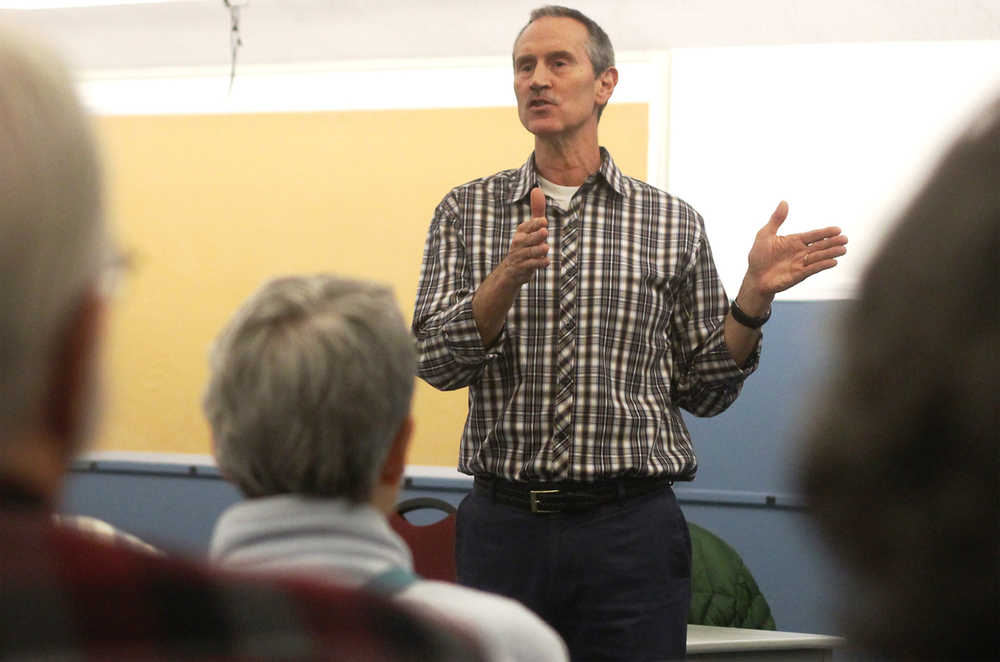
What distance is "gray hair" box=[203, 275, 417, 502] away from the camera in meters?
1.05

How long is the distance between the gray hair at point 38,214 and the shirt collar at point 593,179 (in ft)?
5.72

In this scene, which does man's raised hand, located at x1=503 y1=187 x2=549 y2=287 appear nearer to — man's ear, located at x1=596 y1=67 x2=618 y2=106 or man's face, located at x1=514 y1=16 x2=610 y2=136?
man's face, located at x1=514 y1=16 x2=610 y2=136

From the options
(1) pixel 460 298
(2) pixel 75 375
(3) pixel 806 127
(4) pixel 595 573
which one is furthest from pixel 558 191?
(2) pixel 75 375

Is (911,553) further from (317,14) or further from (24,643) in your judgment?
(317,14)

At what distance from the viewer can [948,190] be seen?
52 cm

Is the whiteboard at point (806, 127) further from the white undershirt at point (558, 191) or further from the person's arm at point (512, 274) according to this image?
the person's arm at point (512, 274)

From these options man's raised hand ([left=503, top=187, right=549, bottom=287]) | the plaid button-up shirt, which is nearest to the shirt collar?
the plaid button-up shirt

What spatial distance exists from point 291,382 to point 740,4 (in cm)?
275

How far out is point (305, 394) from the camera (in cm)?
106

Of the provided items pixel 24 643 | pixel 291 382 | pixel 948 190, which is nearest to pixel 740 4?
pixel 291 382

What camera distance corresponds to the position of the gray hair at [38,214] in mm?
501

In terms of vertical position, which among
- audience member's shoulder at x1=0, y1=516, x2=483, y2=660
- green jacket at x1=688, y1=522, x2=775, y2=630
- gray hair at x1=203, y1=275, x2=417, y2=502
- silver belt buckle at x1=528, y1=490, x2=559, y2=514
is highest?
gray hair at x1=203, y1=275, x2=417, y2=502

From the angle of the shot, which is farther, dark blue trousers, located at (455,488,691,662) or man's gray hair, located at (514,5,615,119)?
man's gray hair, located at (514,5,615,119)

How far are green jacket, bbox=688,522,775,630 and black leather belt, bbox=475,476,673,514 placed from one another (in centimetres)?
108
